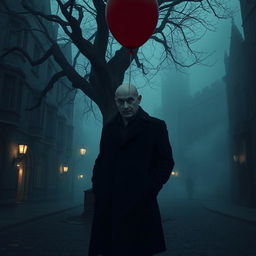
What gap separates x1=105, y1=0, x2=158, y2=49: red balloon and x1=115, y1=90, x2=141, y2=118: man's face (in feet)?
3.62

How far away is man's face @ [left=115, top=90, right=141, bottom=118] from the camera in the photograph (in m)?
2.85

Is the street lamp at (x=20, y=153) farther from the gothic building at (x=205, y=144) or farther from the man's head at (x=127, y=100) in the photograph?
the gothic building at (x=205, y=144)

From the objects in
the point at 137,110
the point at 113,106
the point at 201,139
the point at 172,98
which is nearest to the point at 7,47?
the point at 113,106

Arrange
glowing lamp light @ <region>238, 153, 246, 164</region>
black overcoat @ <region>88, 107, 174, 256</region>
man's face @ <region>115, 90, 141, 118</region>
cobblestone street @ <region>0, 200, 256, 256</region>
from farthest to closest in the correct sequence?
1. glowing lamp light @ <region>238, 153, 246, 164</region>
2. cobblestone street @ <region>0, 200, 256, 256</region>
3. man's face @ <region>115, 90, 141, 118</region>
4. black overcoat @ <region>88, 107, 174, 256</region>

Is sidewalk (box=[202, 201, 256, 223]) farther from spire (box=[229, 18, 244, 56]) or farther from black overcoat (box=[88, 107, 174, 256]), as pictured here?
spire (box=[229, 18, 244, 56])

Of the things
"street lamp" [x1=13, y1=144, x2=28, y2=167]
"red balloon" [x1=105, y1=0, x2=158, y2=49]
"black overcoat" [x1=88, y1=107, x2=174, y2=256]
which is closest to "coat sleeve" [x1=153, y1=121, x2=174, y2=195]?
"black overcoat" [x1=88, y1=107, x2=174, y2=256]

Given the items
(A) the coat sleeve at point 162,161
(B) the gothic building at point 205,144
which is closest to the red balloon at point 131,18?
(A) the coat sleeve at point 162,161

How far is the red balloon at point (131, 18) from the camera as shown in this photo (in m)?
3.37

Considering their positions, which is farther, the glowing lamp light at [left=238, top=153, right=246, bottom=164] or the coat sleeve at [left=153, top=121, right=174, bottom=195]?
the glowing lamp light at [left=238, top=153, right=246, bottom=164]

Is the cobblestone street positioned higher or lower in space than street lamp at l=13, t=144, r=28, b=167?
lower

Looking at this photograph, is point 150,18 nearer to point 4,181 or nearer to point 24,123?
point 4,181

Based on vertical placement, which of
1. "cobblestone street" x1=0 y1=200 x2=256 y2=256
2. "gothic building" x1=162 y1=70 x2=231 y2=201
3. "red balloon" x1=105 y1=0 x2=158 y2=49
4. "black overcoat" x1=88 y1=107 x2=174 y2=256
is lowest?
"cobblestone street" x1=0 y1=200 x2=256 y2=256

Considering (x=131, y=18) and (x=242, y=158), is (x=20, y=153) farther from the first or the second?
(x=242, y=158)

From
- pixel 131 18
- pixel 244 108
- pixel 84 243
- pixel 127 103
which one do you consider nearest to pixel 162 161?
pixel 127 103
